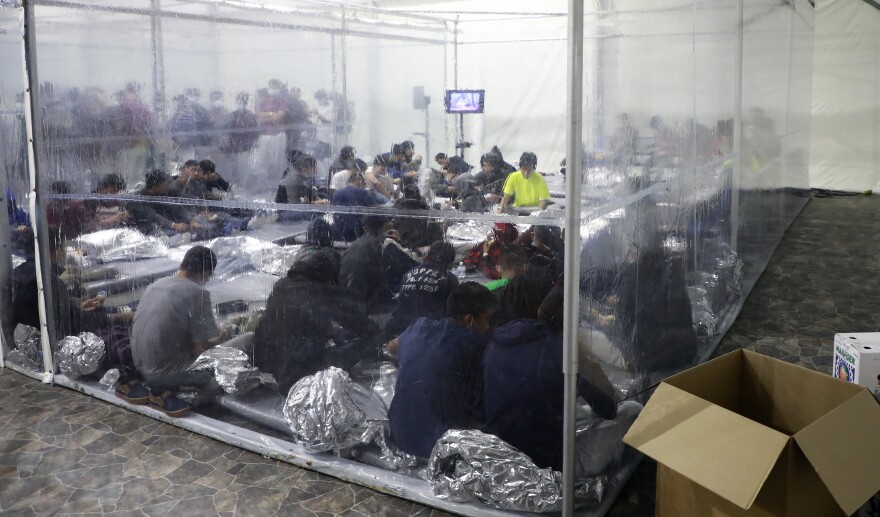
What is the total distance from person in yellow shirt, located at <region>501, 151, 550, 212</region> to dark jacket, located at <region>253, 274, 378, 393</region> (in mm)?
655

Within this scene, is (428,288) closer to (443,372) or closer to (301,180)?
(443,372)

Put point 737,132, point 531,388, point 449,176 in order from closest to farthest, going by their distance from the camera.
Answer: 1. point 531,388
2. point 449,176
3. point 737,132

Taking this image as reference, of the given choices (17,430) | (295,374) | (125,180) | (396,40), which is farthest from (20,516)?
(396,40)

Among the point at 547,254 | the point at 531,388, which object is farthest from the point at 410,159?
the point at 531,388

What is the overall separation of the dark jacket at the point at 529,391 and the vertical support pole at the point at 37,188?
210 cm

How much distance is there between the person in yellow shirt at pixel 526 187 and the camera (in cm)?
198

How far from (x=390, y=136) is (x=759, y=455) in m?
1.35

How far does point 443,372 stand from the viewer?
85.8 inches

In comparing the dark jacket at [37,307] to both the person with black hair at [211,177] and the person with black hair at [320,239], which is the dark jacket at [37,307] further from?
the person with black hair at [320,239]

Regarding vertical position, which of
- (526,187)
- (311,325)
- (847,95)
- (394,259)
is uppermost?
(847,95)

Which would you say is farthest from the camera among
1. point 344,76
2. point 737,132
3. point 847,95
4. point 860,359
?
point 847,95

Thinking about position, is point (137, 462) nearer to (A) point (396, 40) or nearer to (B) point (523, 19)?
(A) point (396, 40)

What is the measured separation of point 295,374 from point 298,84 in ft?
3.19

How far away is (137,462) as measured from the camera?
2.50 metres
